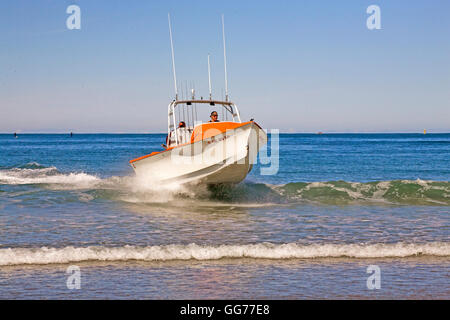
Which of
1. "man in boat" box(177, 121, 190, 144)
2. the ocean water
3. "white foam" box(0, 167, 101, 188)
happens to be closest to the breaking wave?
Answer: the ocean water

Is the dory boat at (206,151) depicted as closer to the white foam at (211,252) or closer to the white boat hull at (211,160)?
the white boat hull at (211,160)

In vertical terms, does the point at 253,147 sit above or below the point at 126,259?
above

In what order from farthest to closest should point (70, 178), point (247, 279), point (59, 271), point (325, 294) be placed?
point (70, 178), point (59, 271), point (247, 279), point (325, 294)

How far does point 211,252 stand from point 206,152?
6.11 metres

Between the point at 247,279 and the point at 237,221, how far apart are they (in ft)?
16.9

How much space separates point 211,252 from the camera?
868 centimetres

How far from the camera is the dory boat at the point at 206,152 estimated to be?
1412cm

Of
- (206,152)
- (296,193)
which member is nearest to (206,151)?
(206,152)

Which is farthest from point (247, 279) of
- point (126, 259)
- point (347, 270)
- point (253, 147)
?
point (253, 147)

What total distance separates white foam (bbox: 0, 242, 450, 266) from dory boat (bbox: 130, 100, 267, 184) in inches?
214

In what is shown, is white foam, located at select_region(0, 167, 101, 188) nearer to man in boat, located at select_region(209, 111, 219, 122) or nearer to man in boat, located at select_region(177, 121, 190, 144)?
man in boat, located at select_region(177, 121, 190, 144)

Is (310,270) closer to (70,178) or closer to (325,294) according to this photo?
(325,294)

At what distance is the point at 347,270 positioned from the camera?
774cm

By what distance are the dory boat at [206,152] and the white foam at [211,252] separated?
17.8 feet
